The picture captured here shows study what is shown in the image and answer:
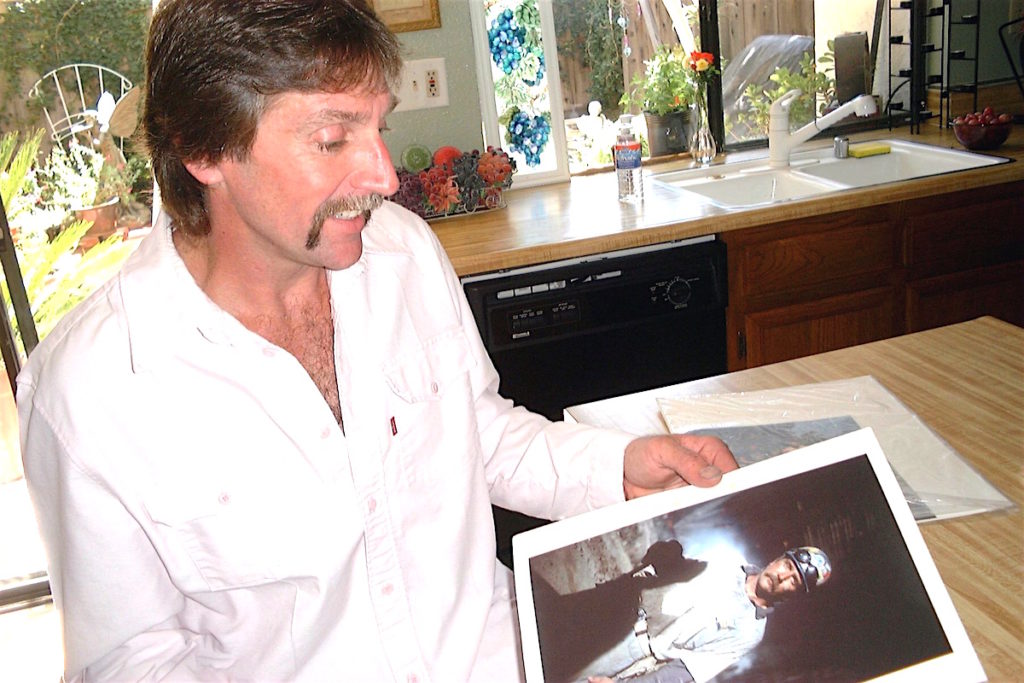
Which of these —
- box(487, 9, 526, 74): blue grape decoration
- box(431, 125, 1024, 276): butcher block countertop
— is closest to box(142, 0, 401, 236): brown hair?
box(431, 125, 1024, 276): butcher block countertop

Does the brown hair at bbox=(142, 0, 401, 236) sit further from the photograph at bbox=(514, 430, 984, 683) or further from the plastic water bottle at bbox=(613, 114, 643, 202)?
the plastic water bottle at bbox=(613, 114, 643, 202)

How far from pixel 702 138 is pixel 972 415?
1.80 m

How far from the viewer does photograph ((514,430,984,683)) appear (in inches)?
33.0

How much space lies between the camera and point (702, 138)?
296 cm

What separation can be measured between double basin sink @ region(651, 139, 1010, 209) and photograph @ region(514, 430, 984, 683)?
6.25 ft


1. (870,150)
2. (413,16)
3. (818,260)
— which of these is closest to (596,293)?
(818,260)

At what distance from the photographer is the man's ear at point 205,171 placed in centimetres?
113

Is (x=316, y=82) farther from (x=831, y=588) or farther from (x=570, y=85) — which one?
(x=570, y=85)

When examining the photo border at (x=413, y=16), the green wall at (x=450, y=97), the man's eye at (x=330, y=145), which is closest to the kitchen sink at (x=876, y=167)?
the green wall at (x=450, y=97)

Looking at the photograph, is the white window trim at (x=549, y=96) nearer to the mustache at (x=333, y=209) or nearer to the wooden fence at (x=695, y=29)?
the wooden fence at (x=695, y=29)

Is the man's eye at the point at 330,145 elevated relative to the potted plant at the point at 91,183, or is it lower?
elevated

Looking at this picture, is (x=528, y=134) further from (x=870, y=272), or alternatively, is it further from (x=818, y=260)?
(x=870, y=272)

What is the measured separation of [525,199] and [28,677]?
1.77 meters

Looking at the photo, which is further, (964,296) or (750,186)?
(750,186)
